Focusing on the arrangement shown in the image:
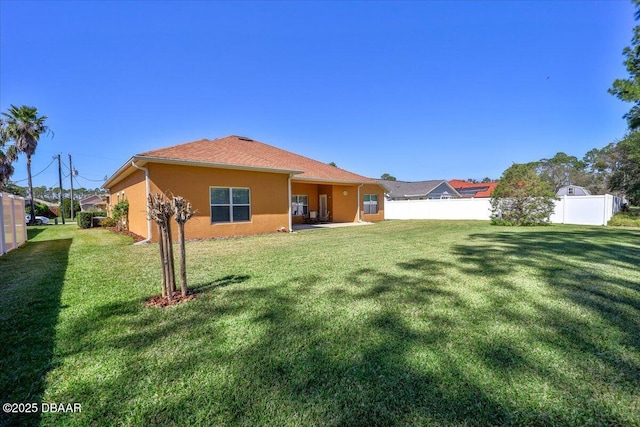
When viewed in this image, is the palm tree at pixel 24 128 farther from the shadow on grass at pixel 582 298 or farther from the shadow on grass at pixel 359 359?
the shadow on grass at pixel 582 298

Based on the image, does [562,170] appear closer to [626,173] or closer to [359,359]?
[626,173]

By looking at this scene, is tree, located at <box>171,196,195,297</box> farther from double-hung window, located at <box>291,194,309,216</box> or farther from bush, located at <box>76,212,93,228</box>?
bush, located at <box>76,212,93,228</box>

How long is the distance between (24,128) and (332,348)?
104 feet

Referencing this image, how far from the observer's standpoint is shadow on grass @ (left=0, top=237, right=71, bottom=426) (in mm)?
2094

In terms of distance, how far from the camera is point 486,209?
67.5 ft

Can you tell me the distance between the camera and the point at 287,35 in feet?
40.4

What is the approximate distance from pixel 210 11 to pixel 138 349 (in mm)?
10985

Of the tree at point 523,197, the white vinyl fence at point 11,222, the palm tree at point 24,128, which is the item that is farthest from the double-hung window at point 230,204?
the palm tree at point 24,128

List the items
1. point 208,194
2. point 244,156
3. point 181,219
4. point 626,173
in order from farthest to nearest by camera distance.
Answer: point 626,173 < point 244,156 < point 208,194 < point 181,219

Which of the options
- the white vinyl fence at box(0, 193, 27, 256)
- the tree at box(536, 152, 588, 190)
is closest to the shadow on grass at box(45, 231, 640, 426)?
the white vinyl fence at box(0, 193, 27, 256)

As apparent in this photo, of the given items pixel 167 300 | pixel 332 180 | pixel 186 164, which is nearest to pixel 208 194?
pixel 186 164

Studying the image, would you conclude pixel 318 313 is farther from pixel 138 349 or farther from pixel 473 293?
pixel 473 293

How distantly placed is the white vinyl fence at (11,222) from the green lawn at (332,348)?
3.96m

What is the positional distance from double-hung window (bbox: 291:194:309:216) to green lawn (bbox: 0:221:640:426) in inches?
496
